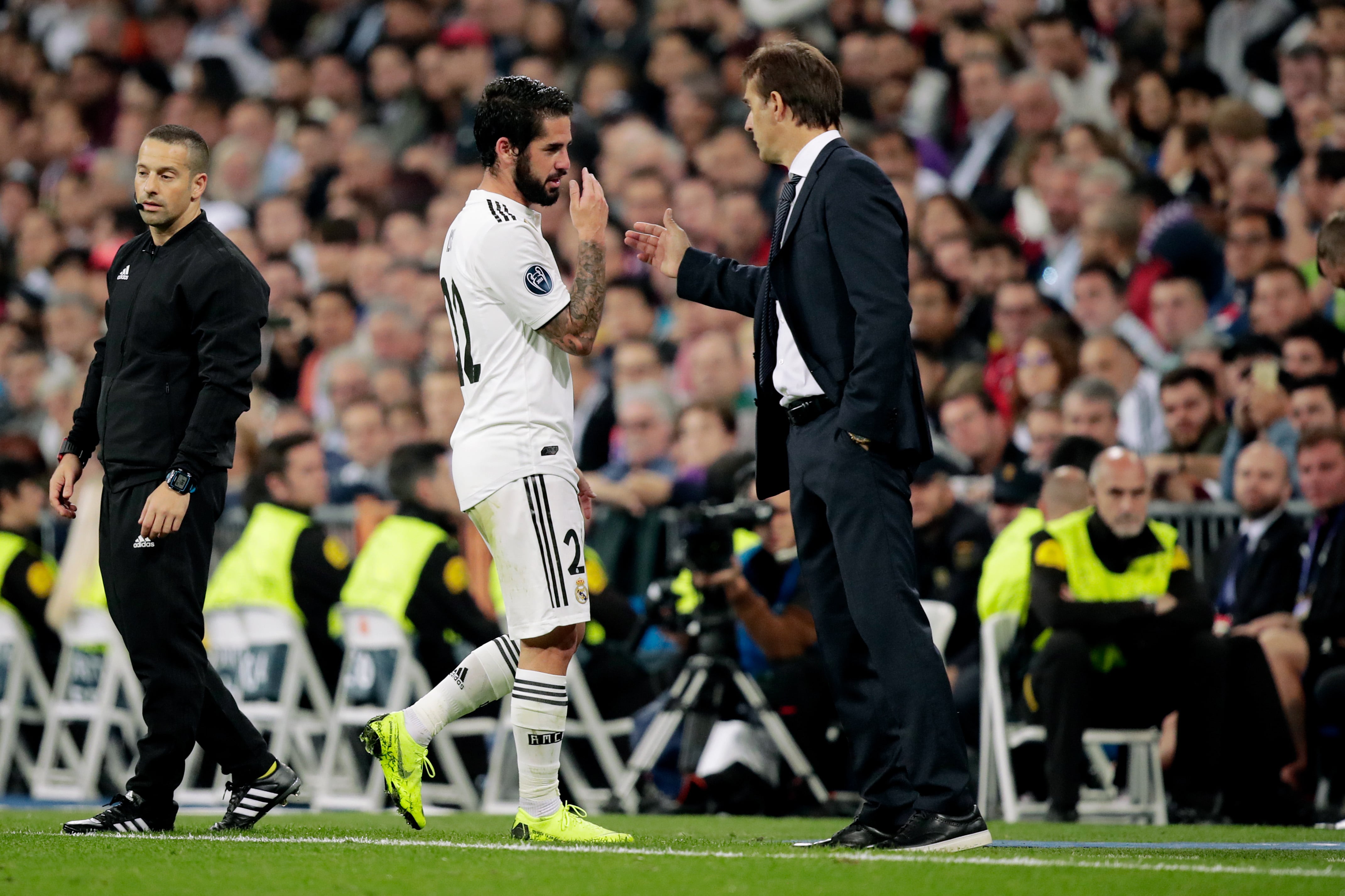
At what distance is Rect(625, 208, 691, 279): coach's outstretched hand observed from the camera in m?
6.15

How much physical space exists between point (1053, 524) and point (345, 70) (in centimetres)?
1057

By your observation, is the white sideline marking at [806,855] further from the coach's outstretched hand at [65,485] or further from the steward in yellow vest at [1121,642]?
the steward in yellow vest at [1121,642]

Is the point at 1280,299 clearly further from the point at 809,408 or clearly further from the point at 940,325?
the point at 809,408

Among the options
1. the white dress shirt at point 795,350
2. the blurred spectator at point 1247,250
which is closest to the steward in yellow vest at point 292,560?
the white dress shirt at point 795,350

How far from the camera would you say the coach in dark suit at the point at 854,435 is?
5395 mm

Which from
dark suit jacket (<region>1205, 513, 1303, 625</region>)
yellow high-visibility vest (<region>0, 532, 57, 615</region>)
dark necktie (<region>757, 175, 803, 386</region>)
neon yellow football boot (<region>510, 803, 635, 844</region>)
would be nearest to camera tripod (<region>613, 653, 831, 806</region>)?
dark suit jacket (<region>1205, 513, 1303, 625</region>)

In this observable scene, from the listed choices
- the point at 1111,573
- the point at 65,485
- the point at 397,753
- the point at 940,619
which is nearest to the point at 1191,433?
the point at 1111,573

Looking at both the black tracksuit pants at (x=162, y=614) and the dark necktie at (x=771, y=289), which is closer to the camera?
the dark necktie at (x=771, y=289)

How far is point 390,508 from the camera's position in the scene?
10.7m

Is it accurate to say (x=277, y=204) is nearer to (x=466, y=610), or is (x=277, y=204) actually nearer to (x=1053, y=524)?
(x=466, y=610)

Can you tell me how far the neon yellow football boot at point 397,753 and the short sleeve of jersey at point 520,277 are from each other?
54.1 inches

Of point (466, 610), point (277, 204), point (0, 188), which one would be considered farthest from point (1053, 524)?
point (0, 188)

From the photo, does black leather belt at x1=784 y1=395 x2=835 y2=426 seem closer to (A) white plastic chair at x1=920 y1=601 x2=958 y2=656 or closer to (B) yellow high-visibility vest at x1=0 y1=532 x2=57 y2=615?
(A) white plastic chair at x1=920 y1=601 x2=958 y2=656

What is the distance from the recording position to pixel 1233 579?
9000 millimetres
